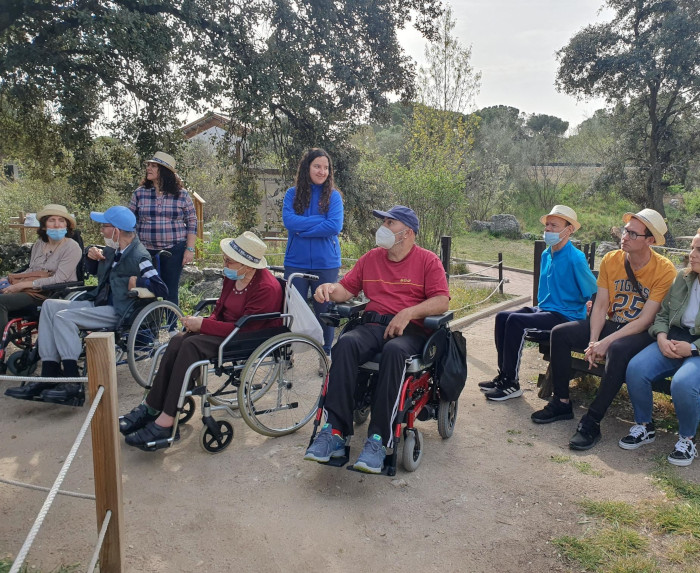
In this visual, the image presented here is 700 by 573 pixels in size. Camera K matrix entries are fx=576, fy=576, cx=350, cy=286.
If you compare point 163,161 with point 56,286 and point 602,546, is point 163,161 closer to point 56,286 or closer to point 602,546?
point 56,286

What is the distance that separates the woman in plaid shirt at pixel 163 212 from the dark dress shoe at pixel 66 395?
1.41 meters

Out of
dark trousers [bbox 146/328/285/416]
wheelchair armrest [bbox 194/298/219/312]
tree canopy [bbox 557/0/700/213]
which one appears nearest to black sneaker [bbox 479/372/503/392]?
dark trousers [bbox 146/328/285/416]

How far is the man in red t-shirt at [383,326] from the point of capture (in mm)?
2969

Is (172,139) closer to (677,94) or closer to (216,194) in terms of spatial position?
(216,194)

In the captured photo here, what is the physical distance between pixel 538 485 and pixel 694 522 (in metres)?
0.73

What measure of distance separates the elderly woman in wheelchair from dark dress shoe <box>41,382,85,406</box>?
2.41 ft

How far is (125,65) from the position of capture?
6.21 meters

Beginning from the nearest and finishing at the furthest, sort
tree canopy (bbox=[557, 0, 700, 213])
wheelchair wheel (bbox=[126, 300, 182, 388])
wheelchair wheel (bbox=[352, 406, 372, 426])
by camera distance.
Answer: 1. wheelchair wheel (bbox=[352, 406, 372, 426])
2. wheelchair wheel (bbox=[126, 300, 182, 388])
3. tree canopy (bbox=[557, 0, 700, 213])

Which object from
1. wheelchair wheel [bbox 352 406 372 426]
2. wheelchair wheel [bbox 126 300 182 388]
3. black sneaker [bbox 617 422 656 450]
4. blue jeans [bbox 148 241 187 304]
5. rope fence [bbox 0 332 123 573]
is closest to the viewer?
rope fence [bbox 0 332 123 573]

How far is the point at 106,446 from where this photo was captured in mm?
2035

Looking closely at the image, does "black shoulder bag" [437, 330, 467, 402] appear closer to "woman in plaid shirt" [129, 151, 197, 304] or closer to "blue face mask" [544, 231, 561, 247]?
"blue face mask" [544, 231, 561, 247]

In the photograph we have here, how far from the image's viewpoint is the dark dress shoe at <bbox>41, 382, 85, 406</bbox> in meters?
3.82

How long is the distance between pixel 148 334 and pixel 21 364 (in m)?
1.11

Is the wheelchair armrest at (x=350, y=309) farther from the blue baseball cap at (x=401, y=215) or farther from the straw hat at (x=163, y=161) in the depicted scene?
the straw hat at (x=163, y=161)
